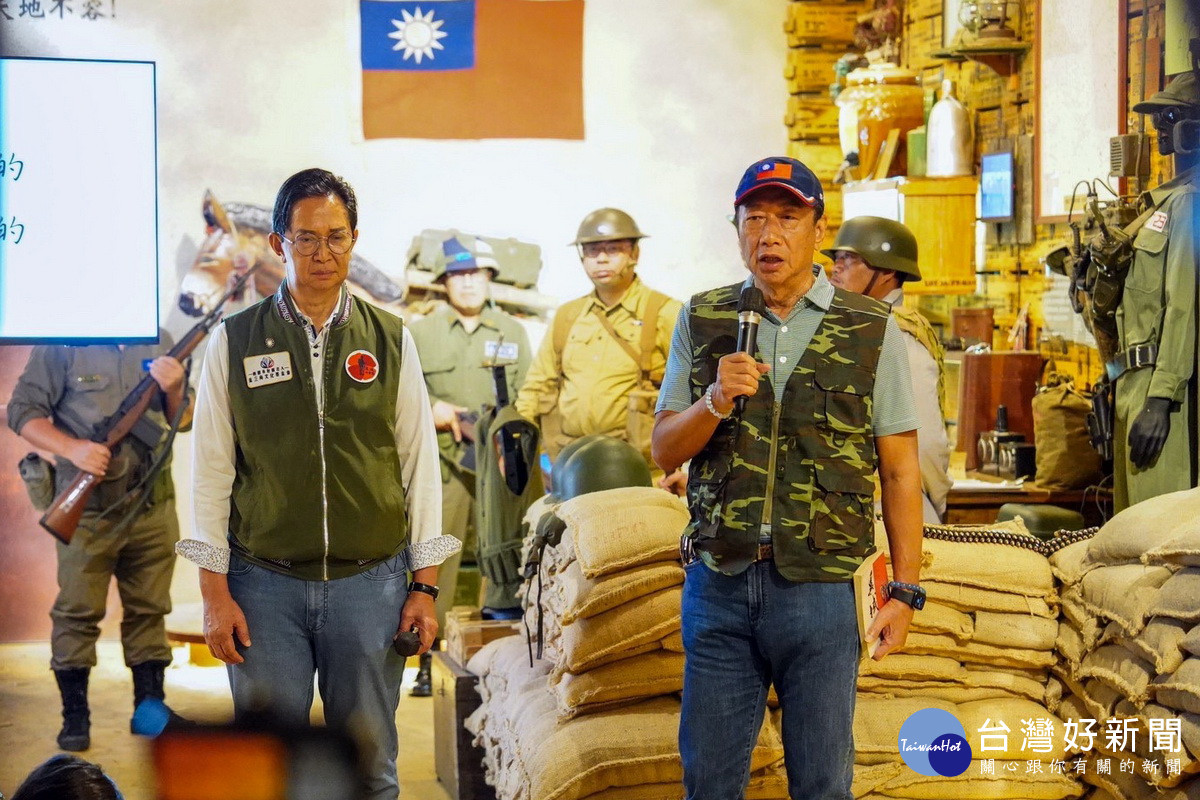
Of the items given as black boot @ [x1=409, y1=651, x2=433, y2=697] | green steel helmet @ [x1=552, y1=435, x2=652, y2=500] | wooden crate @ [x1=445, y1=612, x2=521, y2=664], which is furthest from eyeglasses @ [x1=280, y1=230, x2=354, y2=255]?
black boot @ [x1=409, y1=651, x2=433, y2=697]

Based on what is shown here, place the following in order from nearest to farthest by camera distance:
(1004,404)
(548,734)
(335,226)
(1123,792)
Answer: (335,226) < (1123,792) < (548,734) < (1004,404)

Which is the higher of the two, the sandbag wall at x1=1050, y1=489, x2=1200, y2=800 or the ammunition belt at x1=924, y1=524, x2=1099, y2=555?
the ammunition belt at x1=924, y1=524, x2=1099, y2=555

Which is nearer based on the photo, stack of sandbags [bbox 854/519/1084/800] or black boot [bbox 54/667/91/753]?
stack of sandbags [bbox 854/519/1084/800]

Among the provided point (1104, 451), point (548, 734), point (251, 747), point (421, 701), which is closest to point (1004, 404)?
point (1104, 451)

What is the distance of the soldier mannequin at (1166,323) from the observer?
193 inches

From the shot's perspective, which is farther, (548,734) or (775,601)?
(548,734)

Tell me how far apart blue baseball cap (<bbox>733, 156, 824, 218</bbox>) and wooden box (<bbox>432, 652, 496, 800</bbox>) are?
7.61 ft

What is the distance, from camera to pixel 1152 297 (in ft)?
16.7

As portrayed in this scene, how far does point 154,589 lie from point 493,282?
2.76m

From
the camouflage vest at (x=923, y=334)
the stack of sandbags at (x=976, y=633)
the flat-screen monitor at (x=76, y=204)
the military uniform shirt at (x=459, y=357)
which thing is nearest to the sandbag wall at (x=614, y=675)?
the stack of sandbags at (x=976, y=633)

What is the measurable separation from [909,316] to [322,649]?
2.31 m

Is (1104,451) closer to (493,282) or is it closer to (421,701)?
(421,701)

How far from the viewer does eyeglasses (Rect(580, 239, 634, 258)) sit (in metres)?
6.17

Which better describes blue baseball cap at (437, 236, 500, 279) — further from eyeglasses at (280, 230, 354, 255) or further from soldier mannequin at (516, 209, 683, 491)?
eyeglasses at (280, 230, 354, 255)
